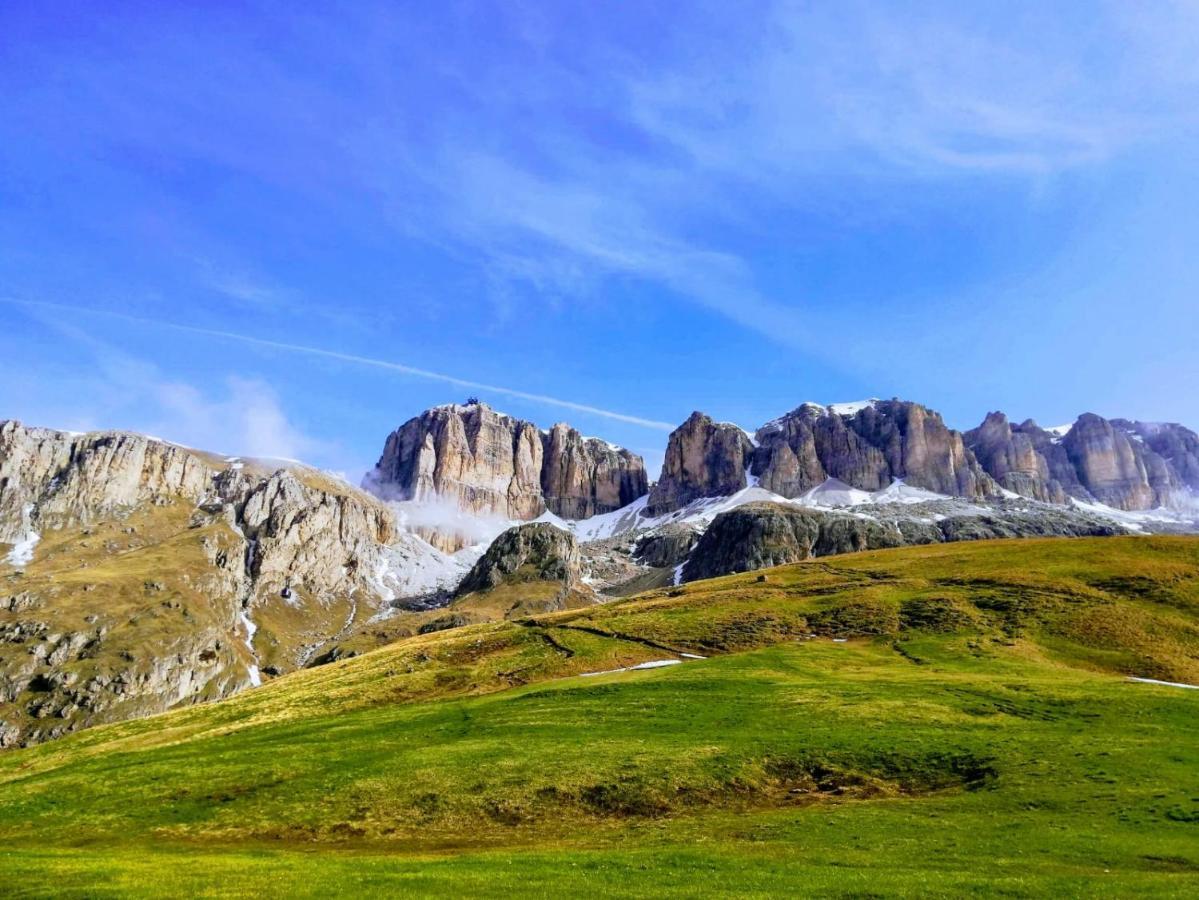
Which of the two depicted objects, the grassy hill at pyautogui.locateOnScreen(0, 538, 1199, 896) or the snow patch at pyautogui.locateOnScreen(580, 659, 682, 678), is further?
the snow patch at pyautogui.locateOnScreen(580, 659, 682, 678)

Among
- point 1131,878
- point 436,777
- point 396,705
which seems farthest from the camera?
point 396,705

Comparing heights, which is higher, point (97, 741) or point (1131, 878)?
point (1131, 878)

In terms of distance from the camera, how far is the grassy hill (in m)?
28.6

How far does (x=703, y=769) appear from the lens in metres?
43.9

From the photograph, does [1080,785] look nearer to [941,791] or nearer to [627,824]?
[941,791]

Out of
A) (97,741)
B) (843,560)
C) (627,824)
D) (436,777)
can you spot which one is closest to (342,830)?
(436,777)

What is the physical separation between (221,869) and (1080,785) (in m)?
40.1

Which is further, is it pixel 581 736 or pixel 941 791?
pixel 581 736

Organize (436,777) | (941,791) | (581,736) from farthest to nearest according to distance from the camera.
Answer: (581,736) < (436,777) < (941,791)

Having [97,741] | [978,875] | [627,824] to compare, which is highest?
[978,875]

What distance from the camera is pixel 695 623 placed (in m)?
96.6

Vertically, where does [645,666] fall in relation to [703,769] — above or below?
above

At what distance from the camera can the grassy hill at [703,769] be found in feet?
93.7

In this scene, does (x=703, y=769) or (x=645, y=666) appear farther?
(x=645, y=666)
